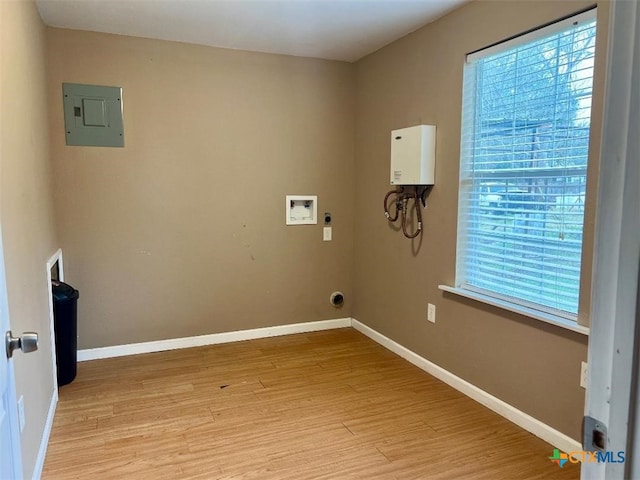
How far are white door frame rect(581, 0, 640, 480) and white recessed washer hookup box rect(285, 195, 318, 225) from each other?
11.5 ft

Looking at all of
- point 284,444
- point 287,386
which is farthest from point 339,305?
point 284,444

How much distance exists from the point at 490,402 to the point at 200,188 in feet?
8.69

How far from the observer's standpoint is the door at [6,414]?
1082 mm

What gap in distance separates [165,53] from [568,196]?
3025 mm

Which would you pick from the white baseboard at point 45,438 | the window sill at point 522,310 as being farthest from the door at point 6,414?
the window sill at point 522,310

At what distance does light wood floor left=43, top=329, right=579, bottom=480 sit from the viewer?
86.3 inches

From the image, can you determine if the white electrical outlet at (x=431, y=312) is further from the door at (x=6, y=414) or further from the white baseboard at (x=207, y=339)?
the door at (x=6, y=414)

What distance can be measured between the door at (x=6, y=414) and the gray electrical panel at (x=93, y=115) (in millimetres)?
2571

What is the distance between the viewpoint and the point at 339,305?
4.38 metres

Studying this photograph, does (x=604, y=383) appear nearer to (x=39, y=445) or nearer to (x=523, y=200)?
(x=523, y=200)

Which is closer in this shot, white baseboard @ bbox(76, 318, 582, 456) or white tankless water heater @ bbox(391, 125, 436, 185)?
white baseboard @ bbox(76, 318, 582, 456)

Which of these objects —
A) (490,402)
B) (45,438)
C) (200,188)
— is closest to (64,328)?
(45,438)

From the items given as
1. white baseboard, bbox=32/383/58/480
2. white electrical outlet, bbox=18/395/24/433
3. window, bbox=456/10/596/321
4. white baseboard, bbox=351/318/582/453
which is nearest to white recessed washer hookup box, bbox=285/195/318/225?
white baseboard, bbox=351/318/582/453

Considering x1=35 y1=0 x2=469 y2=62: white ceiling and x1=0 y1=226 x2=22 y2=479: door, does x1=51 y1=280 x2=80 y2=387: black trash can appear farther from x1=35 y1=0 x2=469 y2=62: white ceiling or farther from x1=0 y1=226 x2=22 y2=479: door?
x1=0 y1=226 x2=22 y2=479: door
